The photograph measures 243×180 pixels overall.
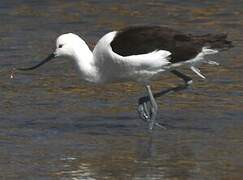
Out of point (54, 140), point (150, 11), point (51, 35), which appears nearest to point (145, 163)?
point (54, 140)

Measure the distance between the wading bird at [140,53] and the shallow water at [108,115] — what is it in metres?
0.44

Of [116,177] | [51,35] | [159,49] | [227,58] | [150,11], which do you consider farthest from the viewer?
[150,11]

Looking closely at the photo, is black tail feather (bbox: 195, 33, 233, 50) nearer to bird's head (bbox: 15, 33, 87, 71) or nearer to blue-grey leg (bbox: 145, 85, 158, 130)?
blue-grey leg (bbox: 145, 85, 158, 130)

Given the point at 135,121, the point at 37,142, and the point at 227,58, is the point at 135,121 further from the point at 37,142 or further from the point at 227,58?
the point at 227,58

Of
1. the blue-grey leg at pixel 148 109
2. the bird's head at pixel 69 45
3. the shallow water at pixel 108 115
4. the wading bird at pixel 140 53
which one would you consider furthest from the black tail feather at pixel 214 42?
the bird's head at pixel 69 45

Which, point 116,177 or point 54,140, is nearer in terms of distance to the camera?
point 116,177

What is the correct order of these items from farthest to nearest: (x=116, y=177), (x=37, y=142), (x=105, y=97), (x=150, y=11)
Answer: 1. (x=150, y=11)
2. (x=105, y=97)
3. (x=37, y=142)
4. (x=116, y=177)

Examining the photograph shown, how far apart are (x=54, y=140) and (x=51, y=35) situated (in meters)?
4.92

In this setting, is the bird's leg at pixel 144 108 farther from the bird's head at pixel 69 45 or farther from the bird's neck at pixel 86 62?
the bird's head at pixel 69 45

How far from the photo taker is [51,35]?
575 inches

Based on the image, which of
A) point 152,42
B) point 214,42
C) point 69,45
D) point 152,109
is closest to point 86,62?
point 69,45

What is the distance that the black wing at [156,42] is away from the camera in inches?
405

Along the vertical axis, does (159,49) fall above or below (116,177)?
above

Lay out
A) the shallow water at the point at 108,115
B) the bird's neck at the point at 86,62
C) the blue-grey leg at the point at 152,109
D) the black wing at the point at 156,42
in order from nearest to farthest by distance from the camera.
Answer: the shallow water at the point at 108,115, the black wing at the point at 156,42, the blue-grey leg at the point at 152,109, the bird's neck at the point at 86,62
